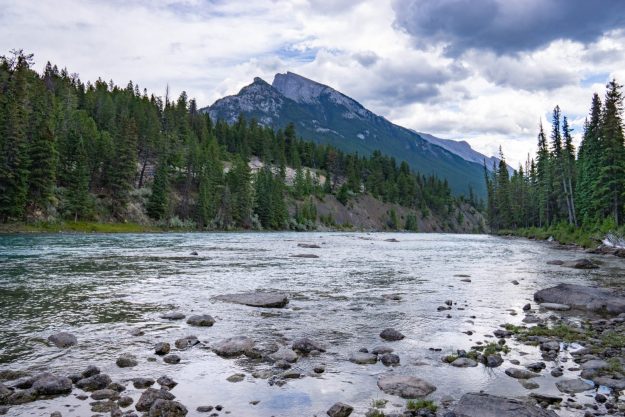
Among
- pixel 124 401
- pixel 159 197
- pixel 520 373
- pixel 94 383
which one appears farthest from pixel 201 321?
pixel 159 197

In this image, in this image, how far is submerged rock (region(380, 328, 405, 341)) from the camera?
16172 mm

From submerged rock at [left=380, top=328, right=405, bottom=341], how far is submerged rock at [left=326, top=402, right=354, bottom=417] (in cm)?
643

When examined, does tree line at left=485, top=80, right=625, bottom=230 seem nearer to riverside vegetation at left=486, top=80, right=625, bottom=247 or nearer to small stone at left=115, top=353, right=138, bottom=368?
riverside vegetation at left=486, top=80, right=625, bottom=247

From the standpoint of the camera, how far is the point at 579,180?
9131 cm

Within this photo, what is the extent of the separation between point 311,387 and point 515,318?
12.2 metres

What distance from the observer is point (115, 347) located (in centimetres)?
1445

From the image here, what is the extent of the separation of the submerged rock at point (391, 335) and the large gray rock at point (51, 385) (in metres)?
10.0

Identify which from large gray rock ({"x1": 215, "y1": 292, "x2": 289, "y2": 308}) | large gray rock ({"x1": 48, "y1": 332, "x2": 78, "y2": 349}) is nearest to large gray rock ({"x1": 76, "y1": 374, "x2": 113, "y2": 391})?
large gray rock ({"x1": 48, "y1": 332, "x2": 78, "y2": 349})

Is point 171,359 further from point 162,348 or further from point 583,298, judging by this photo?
point 583,298

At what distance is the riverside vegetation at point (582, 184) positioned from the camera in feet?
221

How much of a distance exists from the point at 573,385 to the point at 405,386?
4.20 m

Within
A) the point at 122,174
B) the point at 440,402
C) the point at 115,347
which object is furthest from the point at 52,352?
the point at 122,174

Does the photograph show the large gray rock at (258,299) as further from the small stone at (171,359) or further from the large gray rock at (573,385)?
the large gray rock at (573,385)

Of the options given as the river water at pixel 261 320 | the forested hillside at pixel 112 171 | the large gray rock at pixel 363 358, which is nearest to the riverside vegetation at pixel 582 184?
the river water at pixel 261 320
